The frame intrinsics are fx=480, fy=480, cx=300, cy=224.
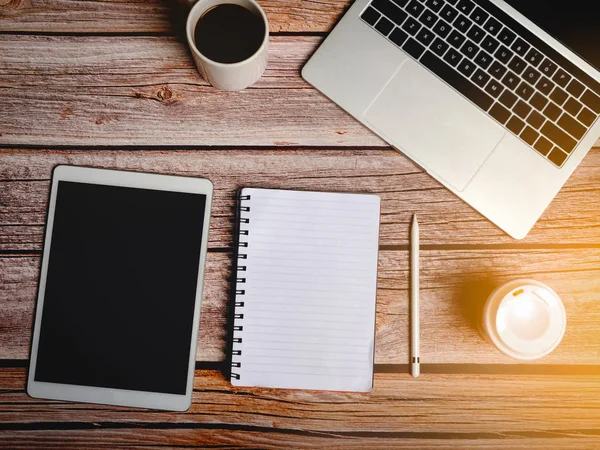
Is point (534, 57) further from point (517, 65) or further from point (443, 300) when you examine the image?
point (443, 300)

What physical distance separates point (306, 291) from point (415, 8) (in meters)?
0.44

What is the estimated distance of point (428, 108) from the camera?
2.25 feet

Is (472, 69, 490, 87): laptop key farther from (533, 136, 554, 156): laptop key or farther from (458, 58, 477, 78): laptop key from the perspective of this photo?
(533, 136, 554, 156): laptop key

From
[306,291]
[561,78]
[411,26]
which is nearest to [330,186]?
[306,291]

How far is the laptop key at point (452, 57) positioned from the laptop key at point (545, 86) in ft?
0.38

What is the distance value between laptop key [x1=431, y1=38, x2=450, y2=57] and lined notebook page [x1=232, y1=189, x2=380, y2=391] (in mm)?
227

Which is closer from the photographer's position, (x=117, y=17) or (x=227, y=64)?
(x=227, y=64)

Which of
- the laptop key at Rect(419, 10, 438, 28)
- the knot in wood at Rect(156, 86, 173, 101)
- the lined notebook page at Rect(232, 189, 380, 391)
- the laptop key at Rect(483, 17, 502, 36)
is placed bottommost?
the lined notebook page at Rect(232, 189, 380, 391)

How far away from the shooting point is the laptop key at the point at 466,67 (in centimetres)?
69

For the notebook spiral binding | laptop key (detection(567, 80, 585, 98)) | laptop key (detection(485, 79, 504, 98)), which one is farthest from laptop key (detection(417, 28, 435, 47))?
the notebook spiral binding

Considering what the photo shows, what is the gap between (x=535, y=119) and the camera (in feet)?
2.21

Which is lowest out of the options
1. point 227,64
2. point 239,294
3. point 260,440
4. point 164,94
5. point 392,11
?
point 260,440

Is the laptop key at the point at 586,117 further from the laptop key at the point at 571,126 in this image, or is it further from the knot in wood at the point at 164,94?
the knot in wood at the point at 164,94

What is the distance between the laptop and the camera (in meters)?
0.68
